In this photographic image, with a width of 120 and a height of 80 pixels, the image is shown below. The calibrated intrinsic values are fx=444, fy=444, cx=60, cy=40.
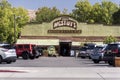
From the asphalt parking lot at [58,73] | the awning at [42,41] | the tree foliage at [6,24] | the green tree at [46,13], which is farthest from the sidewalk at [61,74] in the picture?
the green tree at [46,13]

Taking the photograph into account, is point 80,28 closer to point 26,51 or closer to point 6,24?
point 6,24

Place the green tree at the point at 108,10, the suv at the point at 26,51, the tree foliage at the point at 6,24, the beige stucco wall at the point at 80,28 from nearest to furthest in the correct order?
the suv at the point at 26,51, the beige stucco wall at the point at 80,28, the tree foliage at the point at 6,24, the green tree at the point at 108,10

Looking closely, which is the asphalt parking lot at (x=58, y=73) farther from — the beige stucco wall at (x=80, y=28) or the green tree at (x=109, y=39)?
the beige stucco wall at (x=80, y=28)

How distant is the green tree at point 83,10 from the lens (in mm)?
103750

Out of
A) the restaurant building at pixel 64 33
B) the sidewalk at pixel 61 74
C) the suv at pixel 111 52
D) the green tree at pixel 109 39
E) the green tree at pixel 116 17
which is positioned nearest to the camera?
the sidewalk at pixel 61 74

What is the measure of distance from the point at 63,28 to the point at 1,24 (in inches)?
569

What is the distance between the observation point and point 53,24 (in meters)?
76.2

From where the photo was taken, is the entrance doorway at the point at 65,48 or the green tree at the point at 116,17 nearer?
the entrance doorway at the point at 65,48

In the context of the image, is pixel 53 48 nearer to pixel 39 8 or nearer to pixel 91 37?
pixel 91 37

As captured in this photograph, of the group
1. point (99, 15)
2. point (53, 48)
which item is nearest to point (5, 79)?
point (53, 48)

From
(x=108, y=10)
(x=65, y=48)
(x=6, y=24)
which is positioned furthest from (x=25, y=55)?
(x=108, y=10)

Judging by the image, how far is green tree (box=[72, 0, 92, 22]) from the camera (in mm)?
103750

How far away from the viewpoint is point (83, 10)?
341ft

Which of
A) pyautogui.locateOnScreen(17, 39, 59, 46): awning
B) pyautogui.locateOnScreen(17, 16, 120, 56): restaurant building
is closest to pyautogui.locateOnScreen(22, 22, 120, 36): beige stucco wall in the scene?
pyautogui.locateOnScreen(17, 16, 120, 56): restaurant building
